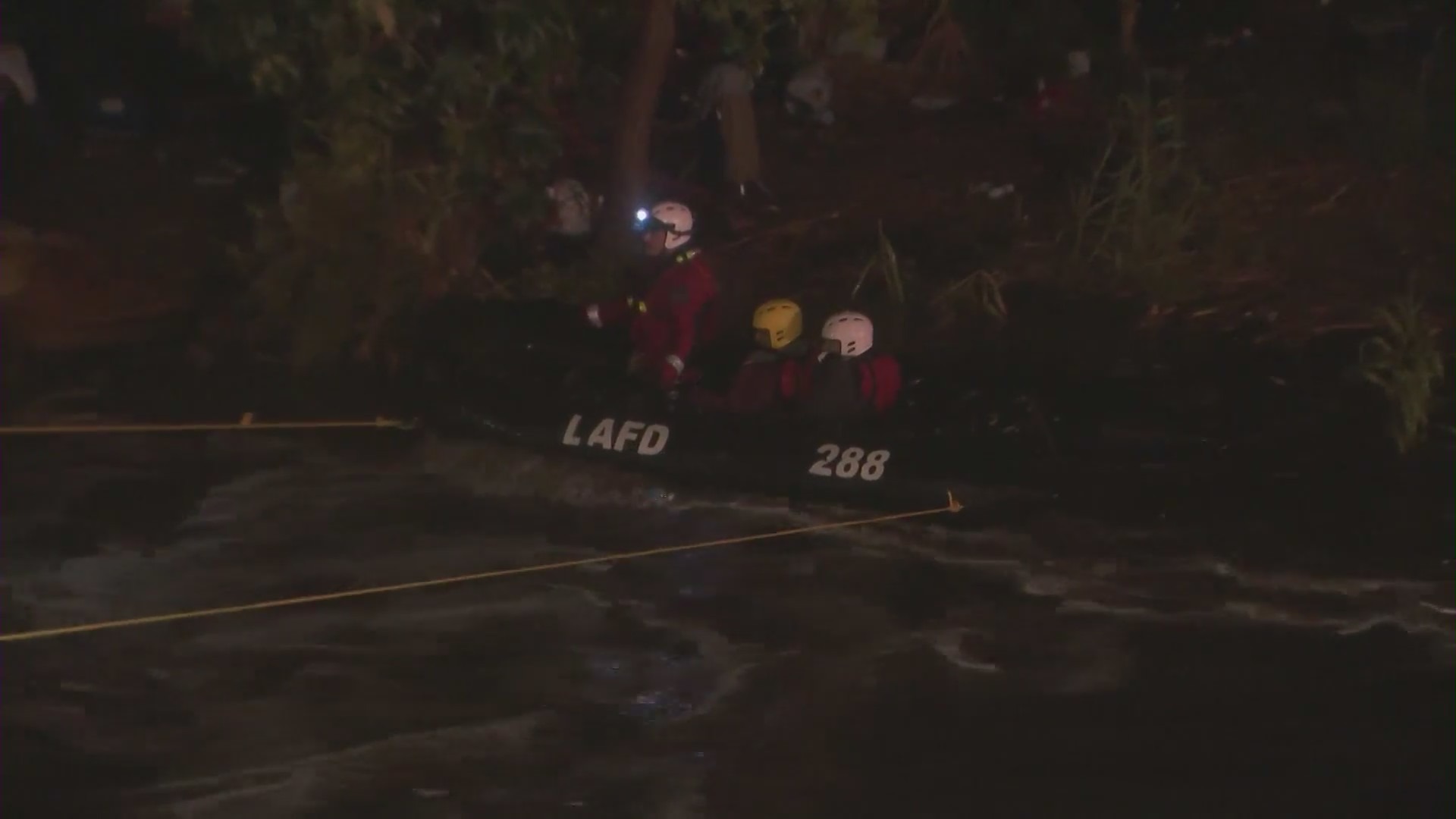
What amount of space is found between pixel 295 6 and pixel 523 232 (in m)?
2.25

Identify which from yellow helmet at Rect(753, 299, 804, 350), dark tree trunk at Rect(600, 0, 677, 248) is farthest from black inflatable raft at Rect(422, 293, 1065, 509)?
dark tree trunk at Rect(600, 0, 677, 248)

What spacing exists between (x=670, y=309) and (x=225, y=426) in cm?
237

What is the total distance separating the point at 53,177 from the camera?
43.5 feet

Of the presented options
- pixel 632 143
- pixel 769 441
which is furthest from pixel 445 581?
pixel 632 143

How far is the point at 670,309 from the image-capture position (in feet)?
25.8

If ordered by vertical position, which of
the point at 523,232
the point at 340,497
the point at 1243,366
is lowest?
the point at 340,497

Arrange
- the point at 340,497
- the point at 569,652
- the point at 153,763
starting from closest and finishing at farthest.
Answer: the point at 153,763 → the point at 569,652 → the point at 340,497

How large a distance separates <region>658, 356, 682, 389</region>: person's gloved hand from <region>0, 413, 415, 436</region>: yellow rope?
148 centimetres

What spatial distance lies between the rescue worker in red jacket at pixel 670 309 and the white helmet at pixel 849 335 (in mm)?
786

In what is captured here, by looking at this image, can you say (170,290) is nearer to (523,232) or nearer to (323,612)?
(523,232)

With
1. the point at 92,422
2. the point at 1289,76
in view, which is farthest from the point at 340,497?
the point at 1289,76

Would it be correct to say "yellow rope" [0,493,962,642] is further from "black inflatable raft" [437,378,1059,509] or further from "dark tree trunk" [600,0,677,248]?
"dark tree trunk" [600,0,677,248]

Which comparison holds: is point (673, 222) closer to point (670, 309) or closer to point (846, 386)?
point (670, 309)

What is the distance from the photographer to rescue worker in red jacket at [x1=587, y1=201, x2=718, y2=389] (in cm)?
785
